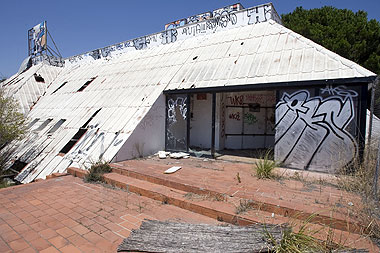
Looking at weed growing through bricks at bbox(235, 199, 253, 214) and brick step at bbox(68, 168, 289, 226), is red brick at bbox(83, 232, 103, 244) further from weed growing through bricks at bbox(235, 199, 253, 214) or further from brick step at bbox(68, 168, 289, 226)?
weed growing through bricks at bbox(235, 199, 253, 214)

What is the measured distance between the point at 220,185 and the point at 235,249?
2.17m

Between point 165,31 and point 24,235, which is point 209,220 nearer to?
point 24,235

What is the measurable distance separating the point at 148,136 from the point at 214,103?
8.49 feet

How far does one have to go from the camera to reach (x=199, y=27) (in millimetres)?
11250

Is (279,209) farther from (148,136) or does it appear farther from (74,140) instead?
(74,140)

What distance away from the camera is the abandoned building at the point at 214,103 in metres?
5.70

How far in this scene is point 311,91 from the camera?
5.89m

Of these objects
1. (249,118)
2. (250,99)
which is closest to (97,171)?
(249,118)

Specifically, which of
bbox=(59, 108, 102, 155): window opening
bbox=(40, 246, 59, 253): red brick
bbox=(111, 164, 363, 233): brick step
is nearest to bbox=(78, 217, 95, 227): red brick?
bbox=(40, 246, 59, 253): red brick

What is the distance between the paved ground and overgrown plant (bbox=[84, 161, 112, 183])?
36 cm

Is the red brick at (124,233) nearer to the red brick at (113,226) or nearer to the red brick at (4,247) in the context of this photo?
the red brick at (113,226)

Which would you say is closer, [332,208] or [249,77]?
[332,208]

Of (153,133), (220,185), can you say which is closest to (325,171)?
(220,185)

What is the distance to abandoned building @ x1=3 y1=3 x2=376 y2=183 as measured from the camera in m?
5.70
